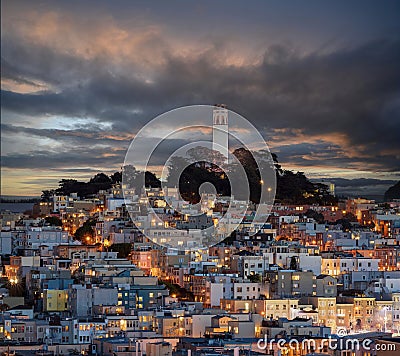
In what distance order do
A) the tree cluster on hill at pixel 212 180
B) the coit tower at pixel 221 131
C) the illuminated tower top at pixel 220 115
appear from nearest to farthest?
the illuminated tower top at pixel 220 115
the coit tower at pixel 221 131
the tree cluster on hill at pixel 212 180

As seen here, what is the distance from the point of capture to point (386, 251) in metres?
19.3

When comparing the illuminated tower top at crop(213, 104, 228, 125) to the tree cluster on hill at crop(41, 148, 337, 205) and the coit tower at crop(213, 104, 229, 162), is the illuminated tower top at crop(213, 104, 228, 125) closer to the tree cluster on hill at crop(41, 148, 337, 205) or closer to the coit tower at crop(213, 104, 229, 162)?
the coit tower at crop(213, 104, 229, 162)

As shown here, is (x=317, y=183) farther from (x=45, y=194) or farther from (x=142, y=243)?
(x=142, y=243)

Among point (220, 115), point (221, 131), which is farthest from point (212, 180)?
point (220, 115)

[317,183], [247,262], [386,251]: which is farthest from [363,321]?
[317,183]

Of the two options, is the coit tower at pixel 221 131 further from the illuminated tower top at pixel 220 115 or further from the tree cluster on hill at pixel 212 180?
the tree cluster on hill at pixel 212 180

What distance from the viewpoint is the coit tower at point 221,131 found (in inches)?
990

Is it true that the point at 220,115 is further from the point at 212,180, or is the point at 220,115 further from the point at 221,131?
the point at 212,180

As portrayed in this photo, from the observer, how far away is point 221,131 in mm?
25562

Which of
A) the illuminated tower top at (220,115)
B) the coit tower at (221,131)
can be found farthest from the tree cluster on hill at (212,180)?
the illuminated tower top at (220,115)

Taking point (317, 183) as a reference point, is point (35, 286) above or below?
below

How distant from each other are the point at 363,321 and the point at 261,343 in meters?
3.41

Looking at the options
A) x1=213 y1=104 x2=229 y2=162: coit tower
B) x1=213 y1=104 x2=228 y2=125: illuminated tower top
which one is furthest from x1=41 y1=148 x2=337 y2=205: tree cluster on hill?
x1=213 y1=104 x2=228 y2=125: illuminated tower top

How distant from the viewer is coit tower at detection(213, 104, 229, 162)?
2514cm
